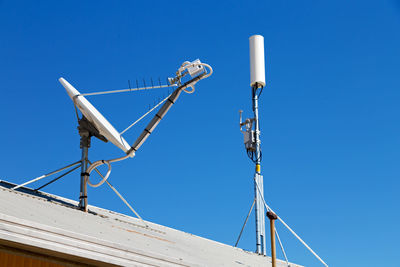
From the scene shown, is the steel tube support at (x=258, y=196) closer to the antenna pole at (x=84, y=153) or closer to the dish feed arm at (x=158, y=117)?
the dish feed arm at (x=158, y=117)

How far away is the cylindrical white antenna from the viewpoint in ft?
66.2

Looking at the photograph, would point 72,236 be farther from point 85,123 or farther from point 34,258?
point 85,123

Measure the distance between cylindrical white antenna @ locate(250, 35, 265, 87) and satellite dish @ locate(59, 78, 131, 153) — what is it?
7.32 metres

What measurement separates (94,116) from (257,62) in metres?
8.20

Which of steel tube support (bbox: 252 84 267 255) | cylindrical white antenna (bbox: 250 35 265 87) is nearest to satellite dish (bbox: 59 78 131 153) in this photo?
steel tube support (bbox: 252 84 267 255)

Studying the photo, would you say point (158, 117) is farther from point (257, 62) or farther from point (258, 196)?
point (257, 62)

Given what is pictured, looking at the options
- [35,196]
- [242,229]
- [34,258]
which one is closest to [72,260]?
[34,258]

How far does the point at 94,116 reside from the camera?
44.7 feet

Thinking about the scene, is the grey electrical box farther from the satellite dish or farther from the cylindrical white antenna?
Result: the cylindrical white antenna

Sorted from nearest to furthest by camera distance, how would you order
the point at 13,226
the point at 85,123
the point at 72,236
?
the point at 13,226, the point at 72,236, the point at 85,123

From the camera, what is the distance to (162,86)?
15.1m

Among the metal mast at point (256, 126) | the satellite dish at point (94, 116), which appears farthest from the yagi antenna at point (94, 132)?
the metal mast at point (256, 126)

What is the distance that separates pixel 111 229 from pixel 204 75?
559 cm

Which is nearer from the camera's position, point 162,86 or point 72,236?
point 72,236
